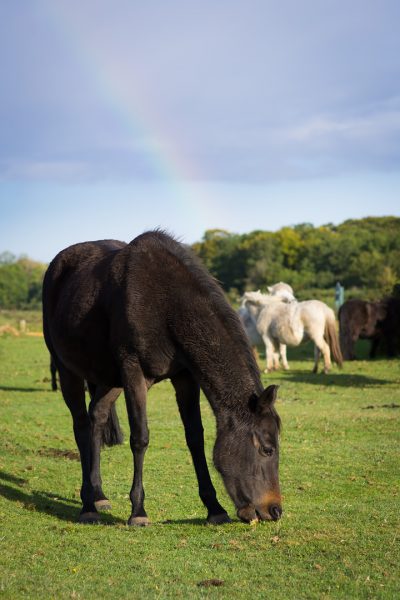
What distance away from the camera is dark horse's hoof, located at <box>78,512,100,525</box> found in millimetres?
6605

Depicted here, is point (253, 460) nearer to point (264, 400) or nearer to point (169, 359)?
point (264, 400)

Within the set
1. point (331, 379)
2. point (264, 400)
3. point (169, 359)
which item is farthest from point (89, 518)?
point (331, 379)

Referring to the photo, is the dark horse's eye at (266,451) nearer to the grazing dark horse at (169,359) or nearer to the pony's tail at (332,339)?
the grazing dark horse at (169,359)

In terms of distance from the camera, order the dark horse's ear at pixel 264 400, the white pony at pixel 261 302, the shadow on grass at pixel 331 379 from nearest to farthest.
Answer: the dark horse's ear at pixel 264 400, the shadow on grass at pixel 331 379, the white pony at pixel 261 302

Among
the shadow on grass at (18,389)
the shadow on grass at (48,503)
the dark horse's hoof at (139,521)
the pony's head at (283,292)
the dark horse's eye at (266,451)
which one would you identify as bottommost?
the shadow on grass at (48,503)

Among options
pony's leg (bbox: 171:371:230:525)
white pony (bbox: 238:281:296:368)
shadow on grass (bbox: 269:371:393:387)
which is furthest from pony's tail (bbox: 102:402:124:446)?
white pony (bbox: 238:281:296:368)

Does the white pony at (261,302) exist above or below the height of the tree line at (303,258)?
below

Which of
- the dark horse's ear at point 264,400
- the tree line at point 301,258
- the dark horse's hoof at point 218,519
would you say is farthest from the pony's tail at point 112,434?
the tree line at point 301,258

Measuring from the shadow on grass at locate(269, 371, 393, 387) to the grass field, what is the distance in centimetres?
519

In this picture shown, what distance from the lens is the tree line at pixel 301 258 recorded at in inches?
2067

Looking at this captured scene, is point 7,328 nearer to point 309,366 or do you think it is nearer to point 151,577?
point 309,366

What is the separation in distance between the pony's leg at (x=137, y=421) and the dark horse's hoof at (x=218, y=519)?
52cm

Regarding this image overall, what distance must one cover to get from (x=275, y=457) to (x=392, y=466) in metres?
3.70

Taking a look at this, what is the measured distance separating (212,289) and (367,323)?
20.1 meters
